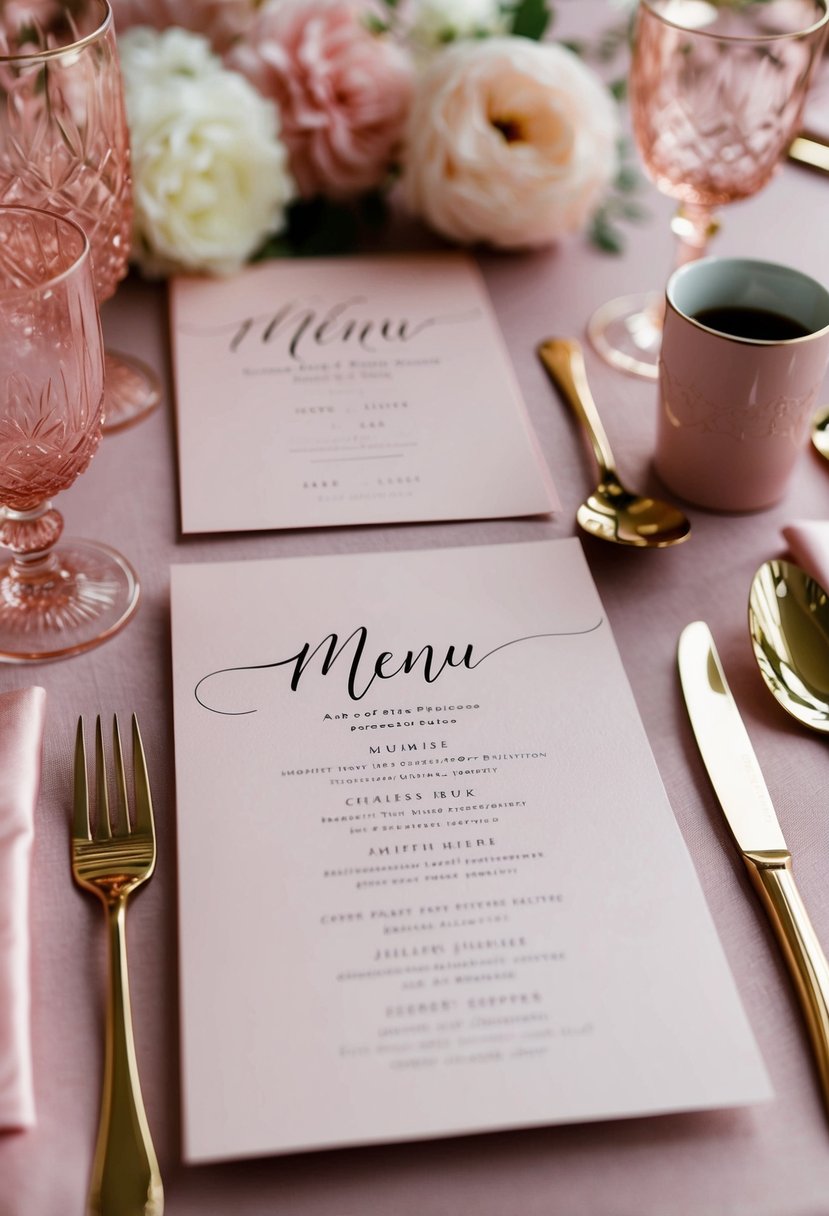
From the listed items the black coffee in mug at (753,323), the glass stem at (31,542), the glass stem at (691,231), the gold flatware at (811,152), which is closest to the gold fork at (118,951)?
the glass stem at (31,542)

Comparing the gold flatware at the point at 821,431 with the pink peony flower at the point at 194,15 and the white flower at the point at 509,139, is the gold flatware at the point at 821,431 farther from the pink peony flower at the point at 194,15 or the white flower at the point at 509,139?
the pink peony flower at the point at 194,15

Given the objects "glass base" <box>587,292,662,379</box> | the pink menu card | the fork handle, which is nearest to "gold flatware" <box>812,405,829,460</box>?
"glass base" <box>587,292,662,379</box>

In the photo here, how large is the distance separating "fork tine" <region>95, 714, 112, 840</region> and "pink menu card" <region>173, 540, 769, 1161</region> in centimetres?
4

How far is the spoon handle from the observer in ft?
2.67

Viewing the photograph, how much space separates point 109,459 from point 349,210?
38cm

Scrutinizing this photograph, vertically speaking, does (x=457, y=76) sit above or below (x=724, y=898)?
above

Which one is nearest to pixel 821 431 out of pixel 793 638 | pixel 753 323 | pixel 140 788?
pixel 753 323

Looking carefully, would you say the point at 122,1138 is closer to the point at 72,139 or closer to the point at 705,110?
the point at 72,139

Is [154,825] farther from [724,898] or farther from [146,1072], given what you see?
[724,898]

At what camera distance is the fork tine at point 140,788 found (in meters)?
0.58

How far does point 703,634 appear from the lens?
700 mm

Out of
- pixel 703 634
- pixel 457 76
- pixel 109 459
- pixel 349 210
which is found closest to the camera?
pixel 703 634

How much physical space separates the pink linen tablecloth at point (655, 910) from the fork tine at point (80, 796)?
0.05 feet

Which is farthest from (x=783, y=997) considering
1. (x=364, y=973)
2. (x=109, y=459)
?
(x=109, y=459)
